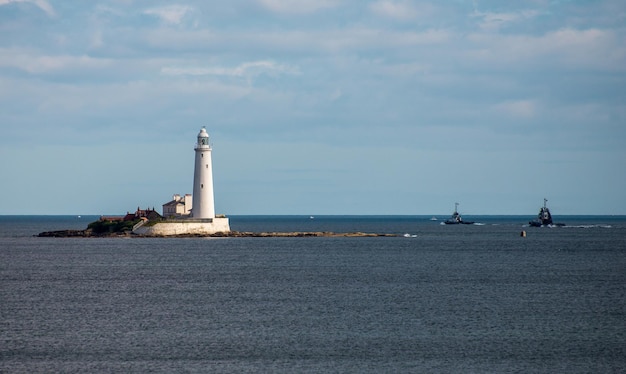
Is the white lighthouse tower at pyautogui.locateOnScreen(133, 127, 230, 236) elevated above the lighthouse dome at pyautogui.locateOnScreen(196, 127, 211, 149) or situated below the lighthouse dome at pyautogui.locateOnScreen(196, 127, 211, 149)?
below

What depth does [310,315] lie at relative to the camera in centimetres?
5116

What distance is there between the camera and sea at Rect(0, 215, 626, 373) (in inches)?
1506

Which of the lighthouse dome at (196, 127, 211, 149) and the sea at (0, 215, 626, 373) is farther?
the lighthouse dome at (196, 127, 211, 149)

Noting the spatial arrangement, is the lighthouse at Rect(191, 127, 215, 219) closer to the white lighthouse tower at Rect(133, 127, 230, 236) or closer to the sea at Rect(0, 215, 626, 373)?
the white lighthouse tower at Rect(133, 127, 230, 236)

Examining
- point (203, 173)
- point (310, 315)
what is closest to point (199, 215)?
point (203, 173)

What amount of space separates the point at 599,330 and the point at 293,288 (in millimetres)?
25146

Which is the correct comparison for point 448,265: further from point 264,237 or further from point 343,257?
point 264,237

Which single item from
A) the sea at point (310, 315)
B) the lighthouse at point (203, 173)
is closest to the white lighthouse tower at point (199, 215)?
the lighthouse at point (203, 173)

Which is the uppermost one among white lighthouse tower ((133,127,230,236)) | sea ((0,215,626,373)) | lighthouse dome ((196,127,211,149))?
lighthouse dome ((196,127,211,149))

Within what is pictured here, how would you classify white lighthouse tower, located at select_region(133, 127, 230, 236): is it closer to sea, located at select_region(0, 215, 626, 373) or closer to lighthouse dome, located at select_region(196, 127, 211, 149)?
lighthouse dome, located at select_region(196, 127, 211, 149)

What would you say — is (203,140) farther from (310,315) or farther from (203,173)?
(310,315)

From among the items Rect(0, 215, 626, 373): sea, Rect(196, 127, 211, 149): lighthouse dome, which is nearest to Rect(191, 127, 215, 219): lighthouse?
Rect(196, 127, 211, 149): lighthouse dome

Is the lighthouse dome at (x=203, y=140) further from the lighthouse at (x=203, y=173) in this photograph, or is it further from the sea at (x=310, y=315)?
the sea at (x=310, y=315)

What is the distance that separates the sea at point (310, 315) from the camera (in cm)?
3825
